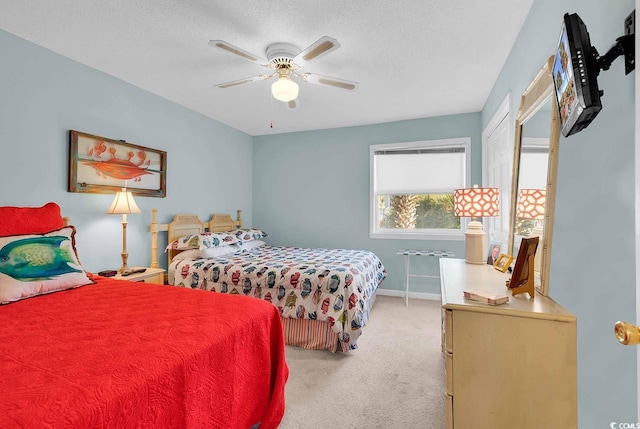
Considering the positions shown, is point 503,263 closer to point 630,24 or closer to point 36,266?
point 630,24

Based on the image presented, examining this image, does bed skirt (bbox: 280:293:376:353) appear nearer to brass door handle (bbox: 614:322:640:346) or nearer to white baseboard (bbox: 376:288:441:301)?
white baseboard (bbox: 376:288:441:301)

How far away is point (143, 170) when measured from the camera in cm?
325

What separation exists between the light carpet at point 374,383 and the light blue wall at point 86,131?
2167 millimetres

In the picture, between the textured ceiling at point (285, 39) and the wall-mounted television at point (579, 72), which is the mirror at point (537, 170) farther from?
the textured ceiling at point (285, 39)

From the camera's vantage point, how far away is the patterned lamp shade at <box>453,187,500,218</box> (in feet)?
7.75

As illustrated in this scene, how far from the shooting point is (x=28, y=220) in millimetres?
1992

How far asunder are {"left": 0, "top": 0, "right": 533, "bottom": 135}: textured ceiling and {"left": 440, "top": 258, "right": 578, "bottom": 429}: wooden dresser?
192 cm

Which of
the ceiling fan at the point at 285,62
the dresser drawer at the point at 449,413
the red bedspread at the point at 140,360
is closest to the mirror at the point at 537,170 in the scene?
the dresser drawer at the point at 449,413

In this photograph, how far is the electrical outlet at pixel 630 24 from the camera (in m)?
0.89

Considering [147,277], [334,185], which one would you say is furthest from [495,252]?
[147,277]

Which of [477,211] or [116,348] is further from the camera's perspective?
[477,211]

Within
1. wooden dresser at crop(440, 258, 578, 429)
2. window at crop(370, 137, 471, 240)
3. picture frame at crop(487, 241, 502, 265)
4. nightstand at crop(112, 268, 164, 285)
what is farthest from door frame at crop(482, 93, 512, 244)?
nightstand at crop(112, 268, 164, 285)

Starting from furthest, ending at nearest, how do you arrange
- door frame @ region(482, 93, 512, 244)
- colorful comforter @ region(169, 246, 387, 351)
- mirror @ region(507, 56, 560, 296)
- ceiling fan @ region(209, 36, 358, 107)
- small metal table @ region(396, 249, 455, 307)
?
small metal table @ region(396, 249, 455, 307)
colorful comforter @ region(169, 246, 387, 351)
door frame @ region(482, 93, 512, 244)
ceiling fan @ region(209, 36, 358, 107)
mirror @ region(507, 56, 560, 296)

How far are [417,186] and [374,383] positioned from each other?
9.61ft
